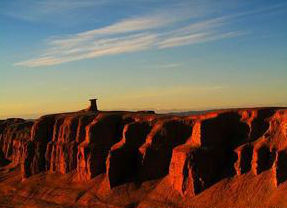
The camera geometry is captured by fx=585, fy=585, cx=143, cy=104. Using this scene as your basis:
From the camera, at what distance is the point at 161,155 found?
10169 centimetres

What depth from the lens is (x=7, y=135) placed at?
560 feet

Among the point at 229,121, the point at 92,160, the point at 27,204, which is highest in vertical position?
the point at 229,121

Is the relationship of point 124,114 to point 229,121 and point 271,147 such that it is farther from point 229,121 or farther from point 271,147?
point 271,147

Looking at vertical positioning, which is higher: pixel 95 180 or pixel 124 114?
pixel 124 114

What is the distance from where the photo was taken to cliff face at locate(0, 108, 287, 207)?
89500mm

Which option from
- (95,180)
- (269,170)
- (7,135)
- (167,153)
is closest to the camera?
(269,170)

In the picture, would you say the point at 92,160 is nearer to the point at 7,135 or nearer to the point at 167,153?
the point at 167,153

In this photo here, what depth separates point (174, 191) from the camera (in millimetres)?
94750

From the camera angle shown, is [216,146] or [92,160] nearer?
[216,146]

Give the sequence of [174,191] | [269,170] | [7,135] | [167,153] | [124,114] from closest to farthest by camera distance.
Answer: [269,170]
[174,191]
[167,153]
[124,114]
[7,135]

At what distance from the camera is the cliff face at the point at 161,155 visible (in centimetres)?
8950

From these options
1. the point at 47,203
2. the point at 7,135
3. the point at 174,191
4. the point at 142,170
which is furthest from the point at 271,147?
the point at 7,135

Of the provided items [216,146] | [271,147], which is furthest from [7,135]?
[271,147]

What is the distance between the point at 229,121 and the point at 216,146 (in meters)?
4.80
